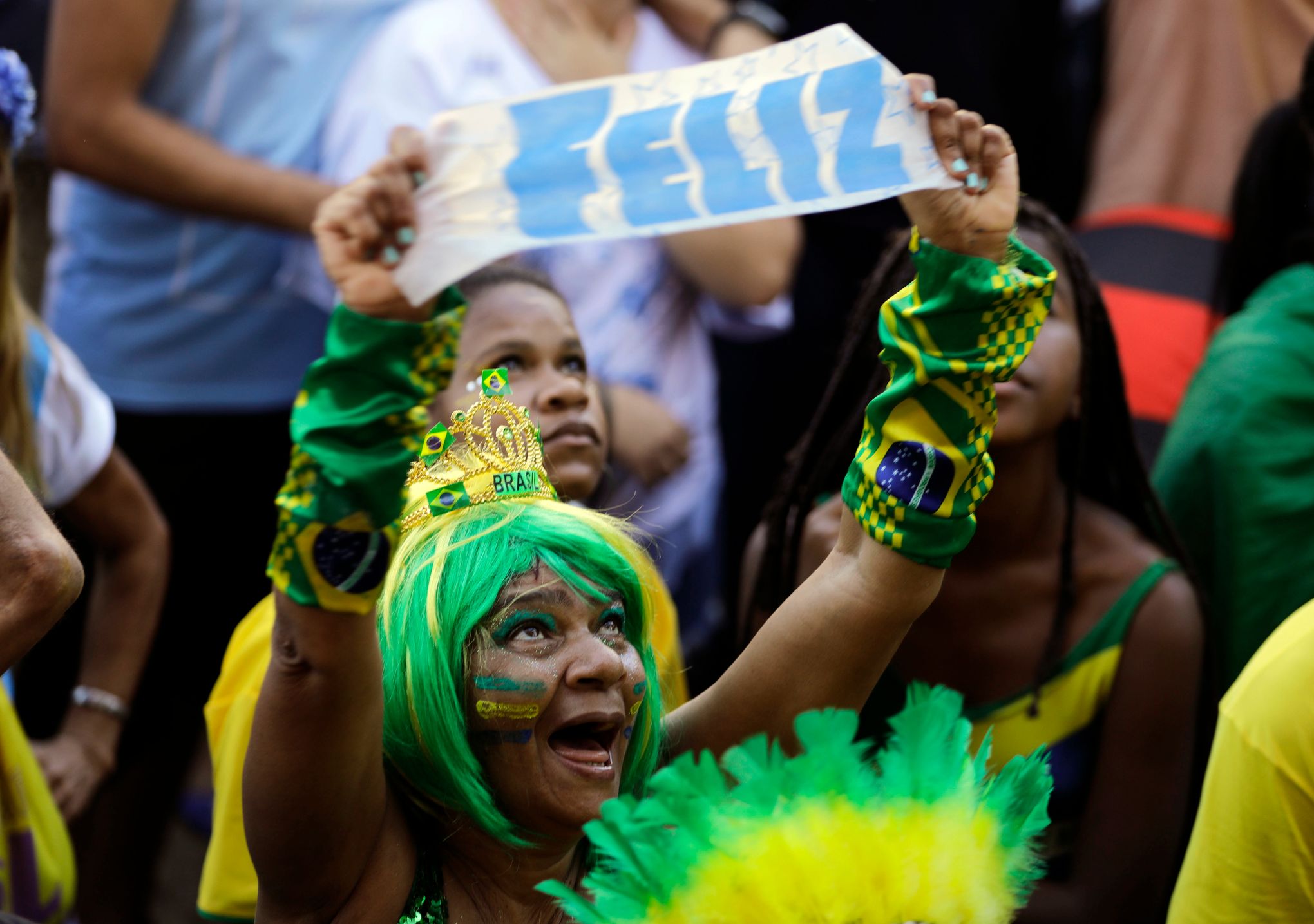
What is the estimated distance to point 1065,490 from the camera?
2.87m

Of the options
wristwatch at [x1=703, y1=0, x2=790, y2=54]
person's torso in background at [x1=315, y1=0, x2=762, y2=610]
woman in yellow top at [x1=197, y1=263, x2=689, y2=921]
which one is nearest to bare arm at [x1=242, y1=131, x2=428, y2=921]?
woman in yellow top at [x1=197, y1=263, x2=689, y2=921]

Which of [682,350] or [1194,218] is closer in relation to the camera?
[682,350]

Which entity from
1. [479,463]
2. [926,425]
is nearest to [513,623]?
[479,463]

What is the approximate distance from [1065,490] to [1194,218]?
128 centimetres

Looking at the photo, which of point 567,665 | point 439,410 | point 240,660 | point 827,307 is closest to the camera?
point 567,665

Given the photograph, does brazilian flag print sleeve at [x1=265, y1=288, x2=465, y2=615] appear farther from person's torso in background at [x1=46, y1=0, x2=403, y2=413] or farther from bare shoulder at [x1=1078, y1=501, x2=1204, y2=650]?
person's torso in background at [x1=46, y1=0, x2=403, y2=413]

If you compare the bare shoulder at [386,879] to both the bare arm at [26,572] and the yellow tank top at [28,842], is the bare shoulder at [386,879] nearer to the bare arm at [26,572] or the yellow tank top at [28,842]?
the bare arm at [26,572]

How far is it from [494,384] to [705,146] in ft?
1.84

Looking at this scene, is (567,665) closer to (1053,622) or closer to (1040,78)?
(1053,622)

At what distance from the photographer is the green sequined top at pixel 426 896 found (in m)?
1.74

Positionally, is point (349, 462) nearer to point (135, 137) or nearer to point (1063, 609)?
point (1063, 609)

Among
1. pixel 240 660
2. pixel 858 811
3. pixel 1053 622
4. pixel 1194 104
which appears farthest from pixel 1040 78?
pixel 858 811

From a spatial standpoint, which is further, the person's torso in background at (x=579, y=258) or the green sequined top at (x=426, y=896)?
the person's torso in background at (x=579, y=258)

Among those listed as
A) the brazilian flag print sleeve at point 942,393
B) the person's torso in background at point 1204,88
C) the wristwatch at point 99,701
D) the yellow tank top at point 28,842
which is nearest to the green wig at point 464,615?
the brazilian flag print sleeve at point 942,393
